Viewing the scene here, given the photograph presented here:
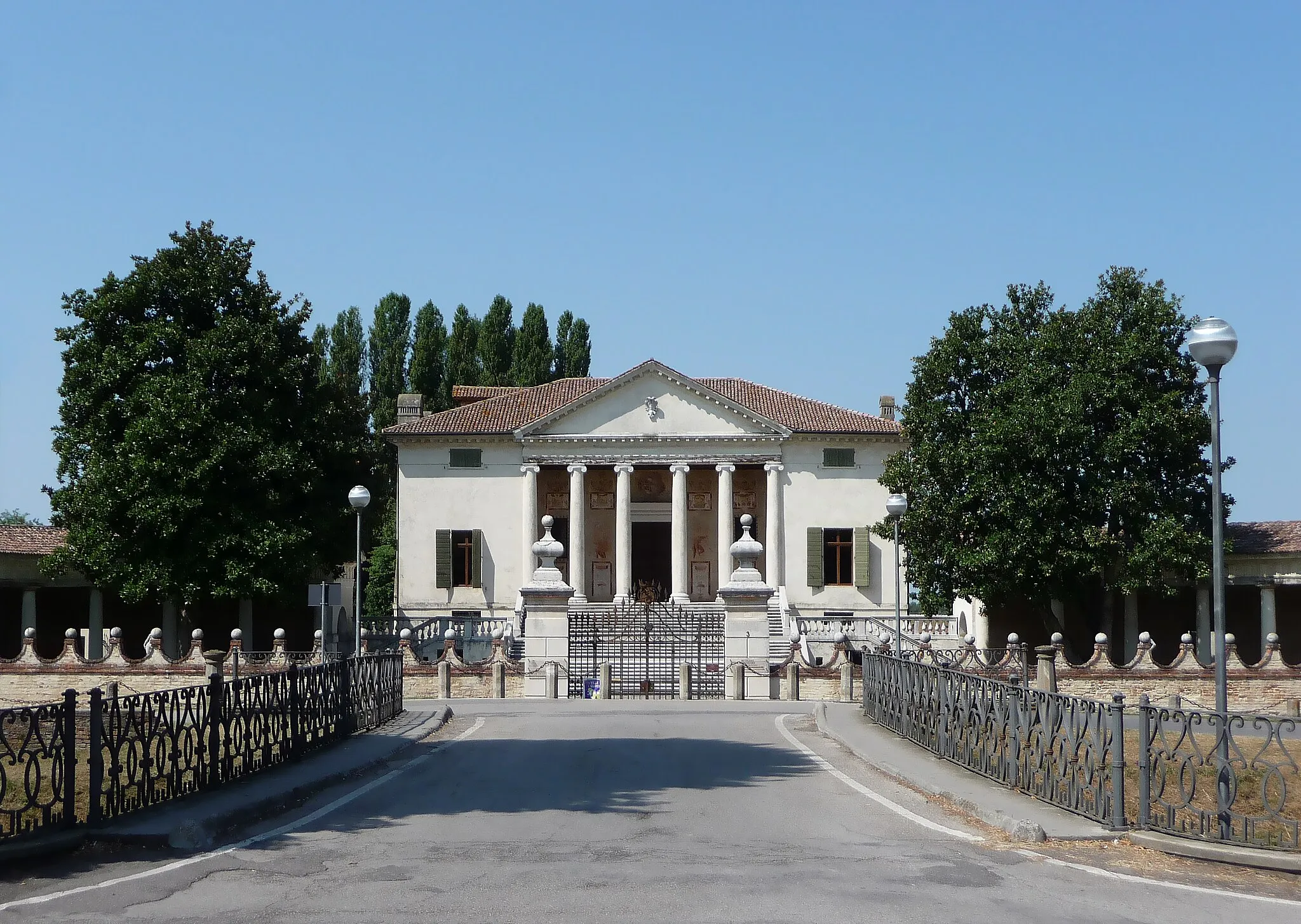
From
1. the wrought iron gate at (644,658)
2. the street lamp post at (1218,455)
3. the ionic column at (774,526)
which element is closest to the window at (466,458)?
the ionic column at (774,526)

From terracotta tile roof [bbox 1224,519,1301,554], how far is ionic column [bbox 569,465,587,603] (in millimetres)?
21207

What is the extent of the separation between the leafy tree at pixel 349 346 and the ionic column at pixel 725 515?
22.6 metres

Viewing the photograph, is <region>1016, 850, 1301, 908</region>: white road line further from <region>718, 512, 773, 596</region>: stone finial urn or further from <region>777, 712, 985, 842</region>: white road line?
<region>718, 512, 773, 596</region>: stone finial urn

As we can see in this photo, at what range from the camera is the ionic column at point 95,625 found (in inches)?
1692

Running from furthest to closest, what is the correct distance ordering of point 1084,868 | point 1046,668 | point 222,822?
point 1046,668, point 222,822, point 1084,868

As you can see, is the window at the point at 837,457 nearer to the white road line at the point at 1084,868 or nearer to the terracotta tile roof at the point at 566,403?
the terracotta tile roof at the point at 566,403

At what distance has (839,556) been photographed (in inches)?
1924

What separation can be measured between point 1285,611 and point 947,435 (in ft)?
37.0

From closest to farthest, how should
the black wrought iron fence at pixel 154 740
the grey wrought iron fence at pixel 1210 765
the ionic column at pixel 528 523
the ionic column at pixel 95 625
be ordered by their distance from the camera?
the grey wrought iron fence at pixel 1210 765, the black wrought iron fence at pixel 154 740, the ionic column at pixel 95 625, the ionic column at pixel 528 523

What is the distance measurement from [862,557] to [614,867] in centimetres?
3968

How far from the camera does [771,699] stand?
2869 cm

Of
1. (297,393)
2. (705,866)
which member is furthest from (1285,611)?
(705,866)

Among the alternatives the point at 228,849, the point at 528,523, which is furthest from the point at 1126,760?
the point at 528,523

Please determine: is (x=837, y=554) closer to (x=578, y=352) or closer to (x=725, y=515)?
(x=725, y=515)
